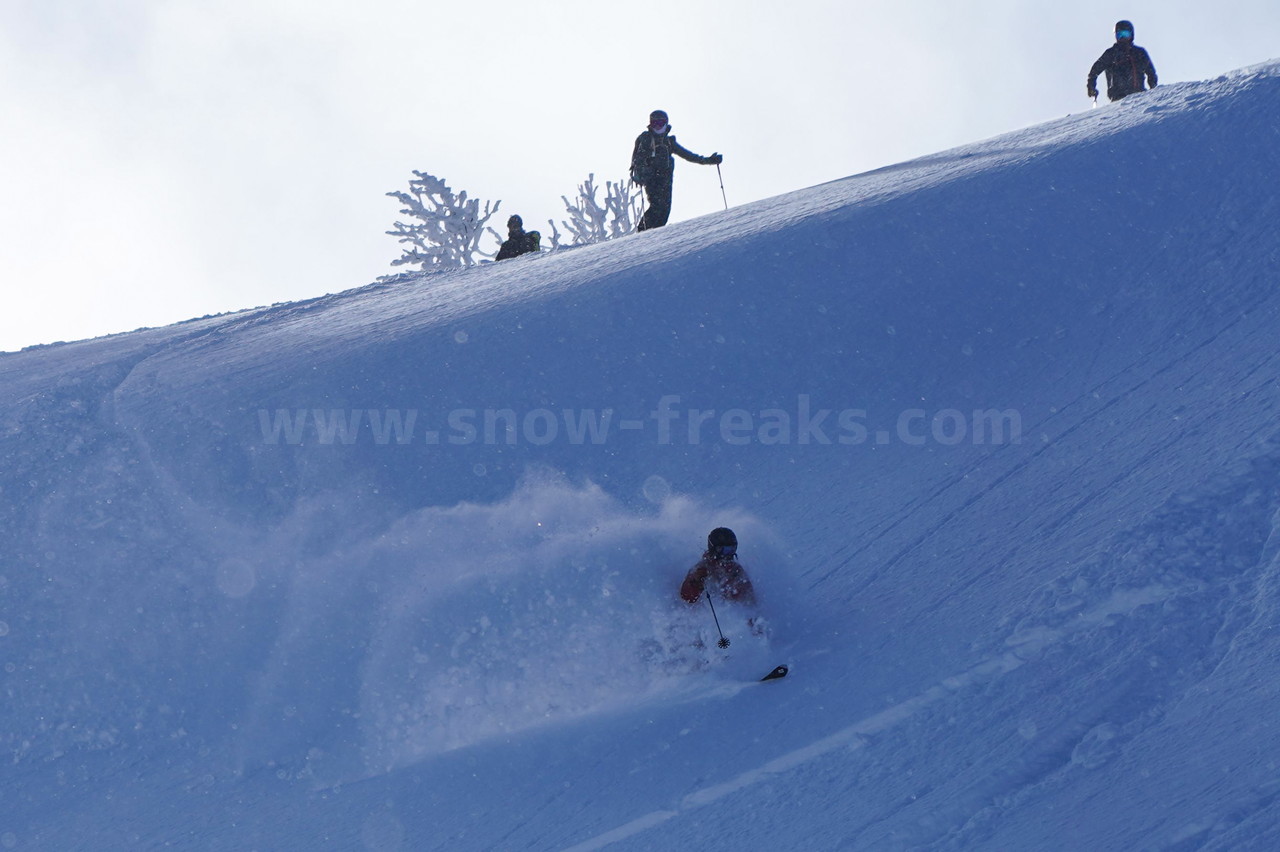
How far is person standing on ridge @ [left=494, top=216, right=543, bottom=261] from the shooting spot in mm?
12359

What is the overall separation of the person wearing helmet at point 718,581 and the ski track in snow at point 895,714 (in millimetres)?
993

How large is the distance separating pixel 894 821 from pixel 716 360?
4.04 metres

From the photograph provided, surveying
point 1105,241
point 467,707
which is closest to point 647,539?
point 467,707

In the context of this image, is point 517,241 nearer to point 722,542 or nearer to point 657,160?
point 657,160

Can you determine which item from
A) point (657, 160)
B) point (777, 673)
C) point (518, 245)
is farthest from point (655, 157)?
point (777, 673)

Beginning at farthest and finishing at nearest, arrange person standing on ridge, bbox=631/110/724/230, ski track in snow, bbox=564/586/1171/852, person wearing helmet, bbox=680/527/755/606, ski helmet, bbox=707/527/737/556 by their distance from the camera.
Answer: person standing on ridge, bbox=631/110/724/230 < person wearing helmet, bbox=680/527/755/606 < ski helmet, bbox=707/527/737/556 < ski track in snow, bbox=564/586/1171/852

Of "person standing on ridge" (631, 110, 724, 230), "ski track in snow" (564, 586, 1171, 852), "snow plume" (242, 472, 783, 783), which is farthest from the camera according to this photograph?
"person standing on ridge" (631, 110, 724, 230)

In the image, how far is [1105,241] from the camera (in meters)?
8.50

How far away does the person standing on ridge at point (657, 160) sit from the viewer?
11.0m

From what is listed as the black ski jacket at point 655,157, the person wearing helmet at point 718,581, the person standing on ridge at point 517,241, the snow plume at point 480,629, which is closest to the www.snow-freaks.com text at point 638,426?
the snow plume at point 480,629

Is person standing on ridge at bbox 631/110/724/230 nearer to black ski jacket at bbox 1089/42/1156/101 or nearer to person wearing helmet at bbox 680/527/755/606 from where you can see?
black ski jacket at bbox 1089/42/1156/101

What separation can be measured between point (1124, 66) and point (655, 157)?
569 centimetres

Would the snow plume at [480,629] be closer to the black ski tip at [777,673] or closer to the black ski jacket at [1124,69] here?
the black ski tip at [777,673]

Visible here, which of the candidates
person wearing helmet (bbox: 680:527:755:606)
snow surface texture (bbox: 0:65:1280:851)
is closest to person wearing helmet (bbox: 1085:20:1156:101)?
snow surface texture (bbox: 0:65:1280:851)
